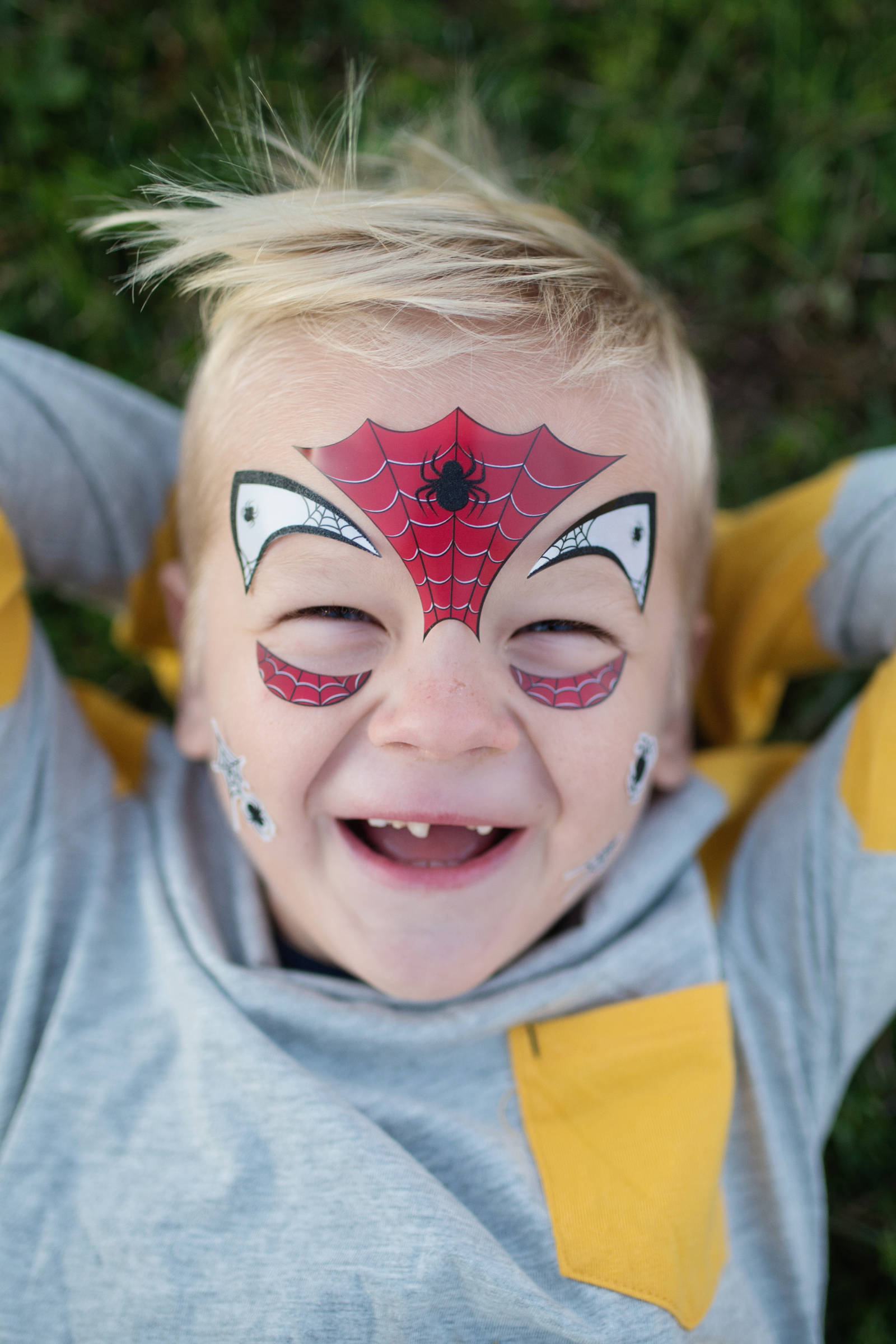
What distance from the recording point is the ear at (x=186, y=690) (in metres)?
1.65

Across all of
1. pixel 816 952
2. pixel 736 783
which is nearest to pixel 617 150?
pixel 736 783

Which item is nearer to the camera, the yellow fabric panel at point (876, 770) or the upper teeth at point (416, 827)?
the upper teeth at point (416, 827)

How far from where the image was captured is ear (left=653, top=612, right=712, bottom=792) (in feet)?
5.67

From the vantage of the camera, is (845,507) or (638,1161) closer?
(638,1161)

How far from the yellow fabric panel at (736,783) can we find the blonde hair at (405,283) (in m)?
0.52

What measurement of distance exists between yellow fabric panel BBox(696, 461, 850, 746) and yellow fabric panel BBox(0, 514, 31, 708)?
4.32ft

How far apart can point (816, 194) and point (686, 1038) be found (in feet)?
6.39

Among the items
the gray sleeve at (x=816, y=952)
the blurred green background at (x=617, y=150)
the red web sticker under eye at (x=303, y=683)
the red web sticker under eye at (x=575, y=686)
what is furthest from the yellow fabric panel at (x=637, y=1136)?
the blurred green background at (x=617, y=150)

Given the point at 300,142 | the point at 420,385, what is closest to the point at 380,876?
the point at 420,385

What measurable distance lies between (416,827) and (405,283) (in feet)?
2.62

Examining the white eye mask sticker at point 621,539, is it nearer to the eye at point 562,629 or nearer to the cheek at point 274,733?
the eye at point 562,629

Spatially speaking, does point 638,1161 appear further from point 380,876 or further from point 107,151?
point 107,151

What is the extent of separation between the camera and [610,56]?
2.38 metres

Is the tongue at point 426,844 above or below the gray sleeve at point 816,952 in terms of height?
above
